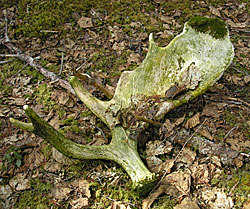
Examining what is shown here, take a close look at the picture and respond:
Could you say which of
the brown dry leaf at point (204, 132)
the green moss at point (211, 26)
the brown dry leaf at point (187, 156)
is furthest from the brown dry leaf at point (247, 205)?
the green moss at point (211, 26)

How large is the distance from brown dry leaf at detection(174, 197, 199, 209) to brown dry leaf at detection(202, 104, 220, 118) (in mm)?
1262

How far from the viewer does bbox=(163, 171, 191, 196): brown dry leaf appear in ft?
8.96

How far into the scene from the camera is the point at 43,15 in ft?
16.9

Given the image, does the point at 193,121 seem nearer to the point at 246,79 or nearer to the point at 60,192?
the point at 246,79

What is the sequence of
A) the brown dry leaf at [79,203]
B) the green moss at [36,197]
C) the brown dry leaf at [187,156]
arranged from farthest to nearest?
the brown dry leaf at [187,156] → the green moss at [36,197] → the brown dry leaf at [79,203]

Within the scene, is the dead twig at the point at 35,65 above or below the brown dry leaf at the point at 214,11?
below

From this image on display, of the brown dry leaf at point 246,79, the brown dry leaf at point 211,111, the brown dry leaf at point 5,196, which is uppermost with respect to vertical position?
the brown dry leaf at point 246,79

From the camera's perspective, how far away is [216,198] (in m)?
2.64

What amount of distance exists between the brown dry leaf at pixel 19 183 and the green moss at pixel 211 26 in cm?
303

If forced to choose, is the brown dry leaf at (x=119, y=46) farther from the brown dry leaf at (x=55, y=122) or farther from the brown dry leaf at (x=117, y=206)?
the brown dry leaf at (x=117, y=206)

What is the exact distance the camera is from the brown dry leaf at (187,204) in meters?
2.59

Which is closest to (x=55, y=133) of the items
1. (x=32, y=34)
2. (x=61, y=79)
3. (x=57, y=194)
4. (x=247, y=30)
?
(x=57, y=194)

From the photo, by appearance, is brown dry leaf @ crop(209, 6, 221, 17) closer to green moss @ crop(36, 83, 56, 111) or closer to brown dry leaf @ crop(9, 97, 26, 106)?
green moss @ crop(36, 83, 56, 111)

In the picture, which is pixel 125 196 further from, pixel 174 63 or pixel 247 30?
pixel 247 30
